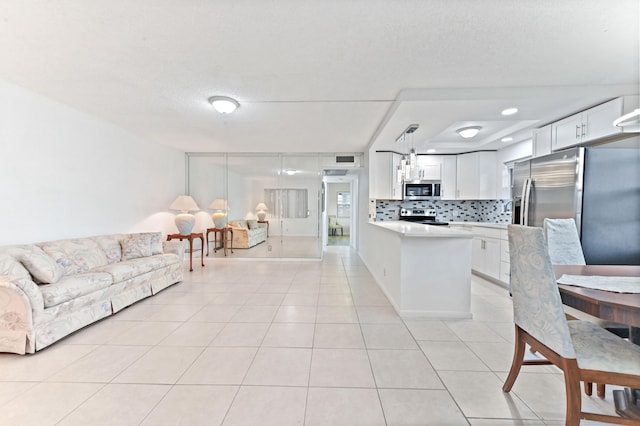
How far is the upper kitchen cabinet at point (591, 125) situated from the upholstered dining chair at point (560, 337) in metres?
2.38

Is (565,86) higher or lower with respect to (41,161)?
higher

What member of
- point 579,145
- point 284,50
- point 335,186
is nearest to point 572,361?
point 284,50

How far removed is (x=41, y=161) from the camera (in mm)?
2896

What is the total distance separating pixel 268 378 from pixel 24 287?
2.08 m

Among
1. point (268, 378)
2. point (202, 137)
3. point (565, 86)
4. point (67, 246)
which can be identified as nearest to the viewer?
point (268, 378)

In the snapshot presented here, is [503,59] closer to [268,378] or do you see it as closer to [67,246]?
[268,378]

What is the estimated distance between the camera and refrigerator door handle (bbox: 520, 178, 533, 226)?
3268 millimetres

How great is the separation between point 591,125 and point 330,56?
3017 mm

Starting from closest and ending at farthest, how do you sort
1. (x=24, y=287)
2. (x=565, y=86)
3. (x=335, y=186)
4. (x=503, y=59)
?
(x=24, y=287)
(x=503, y=59)
(x=565, y=86)
(x=335, y=186)

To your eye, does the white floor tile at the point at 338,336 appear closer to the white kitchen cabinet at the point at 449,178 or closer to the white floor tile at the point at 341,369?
the white floor tile at the point at 341,369

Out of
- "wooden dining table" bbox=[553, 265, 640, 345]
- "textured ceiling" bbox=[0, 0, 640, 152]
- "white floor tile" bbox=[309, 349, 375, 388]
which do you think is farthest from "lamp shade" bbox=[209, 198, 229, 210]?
"wooden dining table" bbox=[553, 265, 640, 345]

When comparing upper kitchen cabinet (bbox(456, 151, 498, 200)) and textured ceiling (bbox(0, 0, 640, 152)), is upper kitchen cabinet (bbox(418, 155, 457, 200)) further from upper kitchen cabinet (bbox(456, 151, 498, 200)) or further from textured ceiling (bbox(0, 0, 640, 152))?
textured ceiling (bbox(0, 0, 640, 152))

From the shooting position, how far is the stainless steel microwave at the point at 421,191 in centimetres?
513

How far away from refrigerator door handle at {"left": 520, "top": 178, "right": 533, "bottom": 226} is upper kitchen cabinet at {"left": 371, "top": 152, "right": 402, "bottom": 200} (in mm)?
2090
